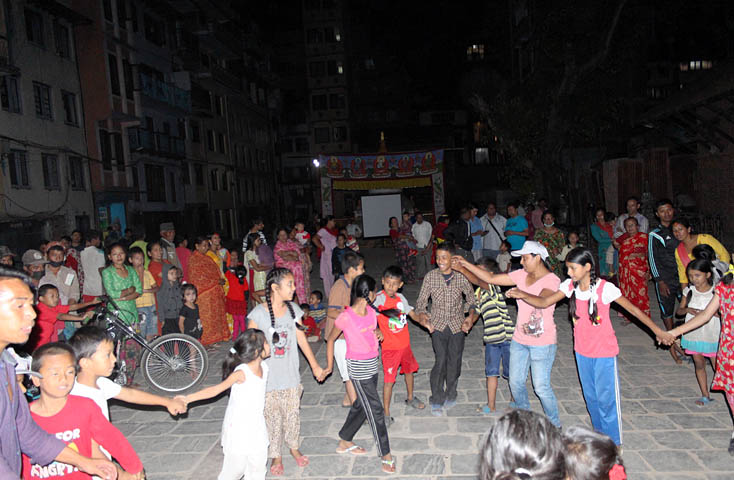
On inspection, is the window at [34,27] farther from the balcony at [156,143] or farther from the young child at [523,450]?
the young child at [523,450]

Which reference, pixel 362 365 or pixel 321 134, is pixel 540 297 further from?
pixel 321 134

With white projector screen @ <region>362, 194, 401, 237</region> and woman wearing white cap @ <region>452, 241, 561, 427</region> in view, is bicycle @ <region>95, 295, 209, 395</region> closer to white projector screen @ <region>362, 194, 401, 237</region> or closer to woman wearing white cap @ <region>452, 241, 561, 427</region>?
woman wearing white cap @ <region>452, 241, 561, 427</region>

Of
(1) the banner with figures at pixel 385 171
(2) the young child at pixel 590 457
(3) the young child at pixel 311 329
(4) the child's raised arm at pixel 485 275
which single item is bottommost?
(3) the young child at pixel 311 329

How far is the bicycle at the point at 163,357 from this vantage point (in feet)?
21.0

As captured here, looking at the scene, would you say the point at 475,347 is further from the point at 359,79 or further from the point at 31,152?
the point at 359,79

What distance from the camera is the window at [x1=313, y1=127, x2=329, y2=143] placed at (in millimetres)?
50812

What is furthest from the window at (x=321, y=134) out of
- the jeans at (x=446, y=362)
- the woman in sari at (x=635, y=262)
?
the jeans at (x=446, y=362)

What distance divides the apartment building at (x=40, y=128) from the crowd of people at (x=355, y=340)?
13117 mm

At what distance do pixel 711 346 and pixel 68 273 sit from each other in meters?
8.55

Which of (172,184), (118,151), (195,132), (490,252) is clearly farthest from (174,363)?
(195,132)

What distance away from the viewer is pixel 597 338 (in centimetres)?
427

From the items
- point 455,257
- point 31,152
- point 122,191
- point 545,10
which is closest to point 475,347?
point 455,257

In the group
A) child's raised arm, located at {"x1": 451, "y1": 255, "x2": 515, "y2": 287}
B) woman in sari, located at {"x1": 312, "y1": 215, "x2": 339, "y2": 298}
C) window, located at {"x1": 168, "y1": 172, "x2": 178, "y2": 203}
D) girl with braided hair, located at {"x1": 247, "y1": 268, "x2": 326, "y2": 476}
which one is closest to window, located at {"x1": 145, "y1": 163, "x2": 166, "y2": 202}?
window, located at {"x1": 168, "y1": 172, "x2": 178, "y2": 203}

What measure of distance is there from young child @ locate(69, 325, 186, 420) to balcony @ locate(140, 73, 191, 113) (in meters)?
27.2
